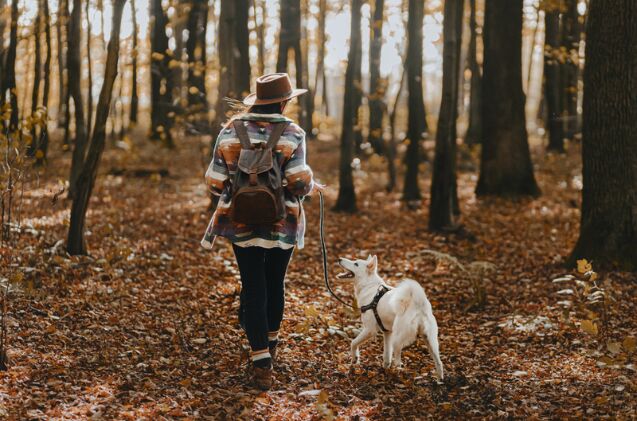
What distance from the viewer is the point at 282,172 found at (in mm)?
5215

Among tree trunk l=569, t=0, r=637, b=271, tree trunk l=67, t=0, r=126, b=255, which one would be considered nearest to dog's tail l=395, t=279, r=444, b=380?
tree trunk l=569, t=0, r=637, b=271

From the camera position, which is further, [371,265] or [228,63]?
[228,63]

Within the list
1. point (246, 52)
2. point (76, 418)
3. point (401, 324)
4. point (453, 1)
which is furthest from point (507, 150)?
point (76, 418)

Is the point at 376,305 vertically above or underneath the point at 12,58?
underneath

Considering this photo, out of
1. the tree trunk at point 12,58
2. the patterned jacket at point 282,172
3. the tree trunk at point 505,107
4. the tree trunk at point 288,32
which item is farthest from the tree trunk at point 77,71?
the tree trunk at point 505,107

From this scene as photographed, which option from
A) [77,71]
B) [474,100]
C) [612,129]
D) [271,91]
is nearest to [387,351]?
[271,91]

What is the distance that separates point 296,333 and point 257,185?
2.48 metres

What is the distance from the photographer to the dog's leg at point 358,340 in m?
5.80

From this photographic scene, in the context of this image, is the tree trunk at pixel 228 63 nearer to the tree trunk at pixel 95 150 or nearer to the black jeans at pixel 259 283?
the tree trunk at pixel 95 150

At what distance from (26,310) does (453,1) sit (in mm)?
8258

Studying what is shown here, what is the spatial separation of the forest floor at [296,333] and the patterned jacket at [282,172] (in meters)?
1.14

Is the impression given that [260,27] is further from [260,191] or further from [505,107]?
[260,191]

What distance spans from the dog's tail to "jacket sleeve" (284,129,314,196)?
1.17 metres

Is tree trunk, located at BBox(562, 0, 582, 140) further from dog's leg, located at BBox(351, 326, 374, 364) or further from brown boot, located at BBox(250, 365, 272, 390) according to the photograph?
brown boot, located at BBox(250, 365, 272, 390)
